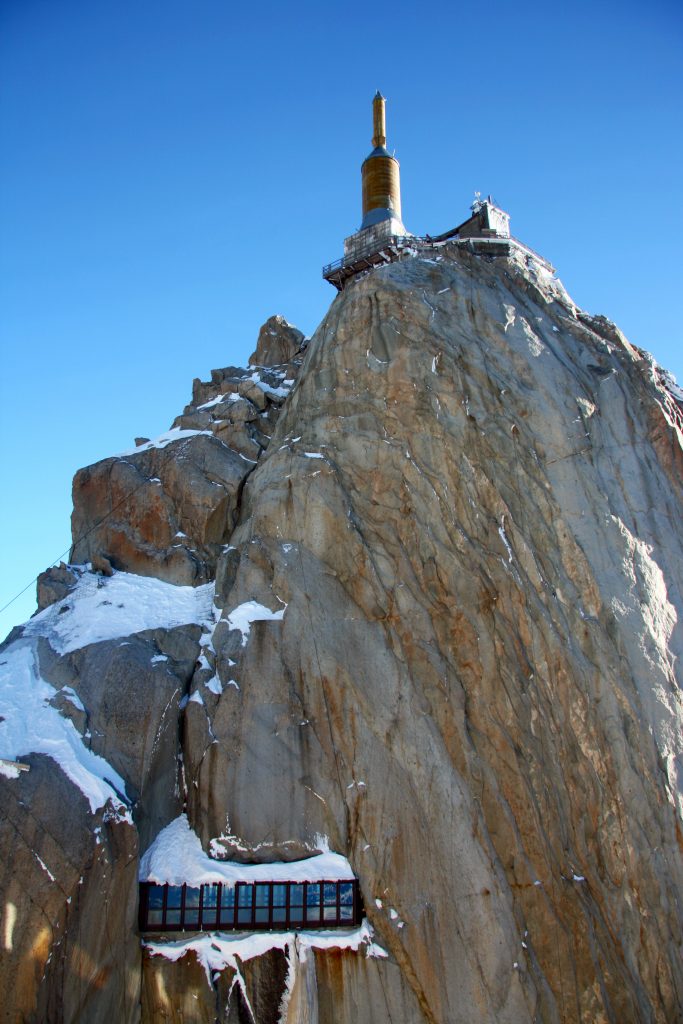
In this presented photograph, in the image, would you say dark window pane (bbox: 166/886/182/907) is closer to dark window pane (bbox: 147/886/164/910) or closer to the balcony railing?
the balcony railing

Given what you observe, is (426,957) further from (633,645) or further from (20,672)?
(20,672)

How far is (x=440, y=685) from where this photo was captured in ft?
107

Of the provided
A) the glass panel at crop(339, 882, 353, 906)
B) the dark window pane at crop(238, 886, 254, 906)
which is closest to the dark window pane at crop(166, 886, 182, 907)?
the dark window pane at crop(238, 886, 254, 906)

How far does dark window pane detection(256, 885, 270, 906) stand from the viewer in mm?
29266

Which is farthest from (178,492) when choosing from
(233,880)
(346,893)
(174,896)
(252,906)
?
(346,893)

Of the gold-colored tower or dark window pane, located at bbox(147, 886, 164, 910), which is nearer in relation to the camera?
dark window pane, located at bbox(147, 886, 164, 910)

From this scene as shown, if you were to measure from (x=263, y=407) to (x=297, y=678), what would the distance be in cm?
1876

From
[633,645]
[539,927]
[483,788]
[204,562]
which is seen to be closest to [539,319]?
[633,645]

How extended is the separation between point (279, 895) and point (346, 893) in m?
2.29

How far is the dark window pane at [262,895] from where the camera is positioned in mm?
29266

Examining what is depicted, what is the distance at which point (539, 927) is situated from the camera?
94.2 feet

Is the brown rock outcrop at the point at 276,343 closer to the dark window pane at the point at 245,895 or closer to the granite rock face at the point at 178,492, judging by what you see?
the granite rock face at the point at 178,492

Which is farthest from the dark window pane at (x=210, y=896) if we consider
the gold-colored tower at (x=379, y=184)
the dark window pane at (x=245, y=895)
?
the gold-colored tower at (x=379, y=184)

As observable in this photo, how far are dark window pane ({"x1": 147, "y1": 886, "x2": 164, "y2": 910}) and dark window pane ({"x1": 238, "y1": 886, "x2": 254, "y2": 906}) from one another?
8.66 ft
